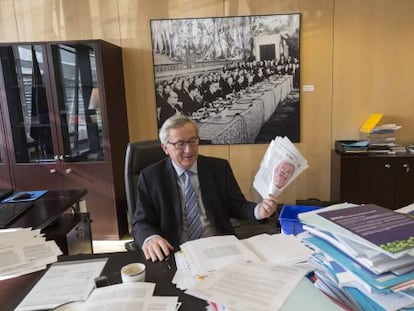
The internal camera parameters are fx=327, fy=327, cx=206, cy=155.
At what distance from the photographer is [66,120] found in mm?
3176

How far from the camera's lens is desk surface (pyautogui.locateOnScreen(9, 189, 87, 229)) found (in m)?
1.65

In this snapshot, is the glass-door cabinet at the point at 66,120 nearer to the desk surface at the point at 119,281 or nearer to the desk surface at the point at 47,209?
the desk surface at the point at 47,209

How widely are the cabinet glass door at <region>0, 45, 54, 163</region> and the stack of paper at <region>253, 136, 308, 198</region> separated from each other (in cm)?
263

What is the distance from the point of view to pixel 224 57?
11.1 ft

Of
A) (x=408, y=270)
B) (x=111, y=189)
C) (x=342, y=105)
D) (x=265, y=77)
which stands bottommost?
(x=111, y=189)

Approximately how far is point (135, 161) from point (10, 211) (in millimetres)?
721

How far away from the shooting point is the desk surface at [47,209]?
1.65m

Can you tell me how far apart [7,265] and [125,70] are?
2609 mm

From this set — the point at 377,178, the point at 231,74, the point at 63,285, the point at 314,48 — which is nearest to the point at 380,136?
the point at 377,178

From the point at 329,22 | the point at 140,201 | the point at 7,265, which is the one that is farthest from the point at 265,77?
the point at 7,265

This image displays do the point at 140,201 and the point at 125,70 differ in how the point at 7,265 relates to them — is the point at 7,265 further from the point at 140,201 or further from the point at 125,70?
the point at 125,70

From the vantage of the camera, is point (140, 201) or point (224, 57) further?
point (224, 57)

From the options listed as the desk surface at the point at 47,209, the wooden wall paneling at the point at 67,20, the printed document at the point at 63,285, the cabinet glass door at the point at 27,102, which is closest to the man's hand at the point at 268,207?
the printed document at the point at 63,285

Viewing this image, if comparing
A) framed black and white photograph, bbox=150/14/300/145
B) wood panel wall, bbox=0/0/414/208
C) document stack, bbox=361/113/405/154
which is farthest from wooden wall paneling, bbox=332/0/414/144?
framed black and white photograph, bbox=150/14/300/145
